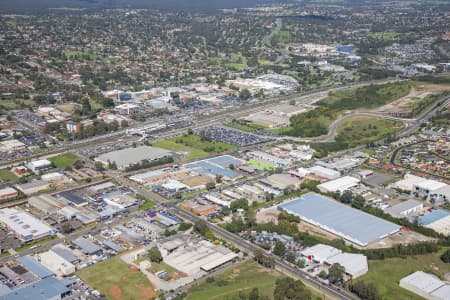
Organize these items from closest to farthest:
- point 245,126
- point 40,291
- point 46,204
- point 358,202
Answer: point 40,291, point 358,202, point 46,204, point 245,126

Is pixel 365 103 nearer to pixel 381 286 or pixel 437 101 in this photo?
pixel 437 101

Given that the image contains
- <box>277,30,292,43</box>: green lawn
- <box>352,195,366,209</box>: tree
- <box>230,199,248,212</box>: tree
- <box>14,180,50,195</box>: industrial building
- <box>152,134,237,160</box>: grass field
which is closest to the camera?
<box>230,199,248,212</box>: tree

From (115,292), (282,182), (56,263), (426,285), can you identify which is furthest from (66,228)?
(426,285)

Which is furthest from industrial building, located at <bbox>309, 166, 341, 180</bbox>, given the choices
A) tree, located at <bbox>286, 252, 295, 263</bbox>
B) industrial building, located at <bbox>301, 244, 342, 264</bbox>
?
tree, located at <bbox>286, 252, 295, 263</bbox>

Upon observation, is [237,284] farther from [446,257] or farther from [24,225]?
[24,225]

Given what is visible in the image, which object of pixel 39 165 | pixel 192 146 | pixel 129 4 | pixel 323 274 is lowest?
pixel 192 146

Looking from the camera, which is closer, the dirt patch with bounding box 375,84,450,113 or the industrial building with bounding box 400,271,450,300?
the industrial building with bounding box 400,271,450,300

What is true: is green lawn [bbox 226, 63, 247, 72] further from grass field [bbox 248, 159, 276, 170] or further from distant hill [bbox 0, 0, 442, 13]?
distant hill [bbox 0, 0, 442, 13]
